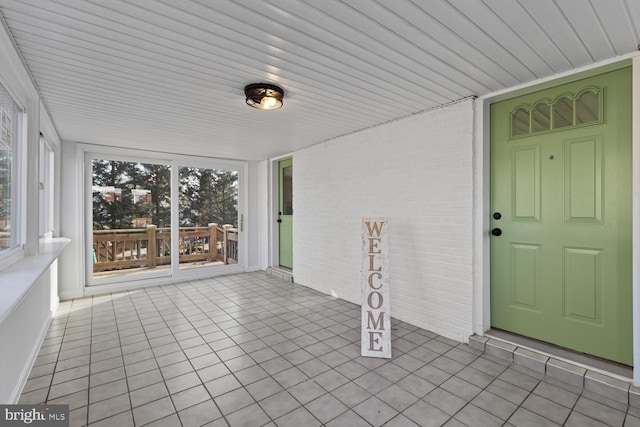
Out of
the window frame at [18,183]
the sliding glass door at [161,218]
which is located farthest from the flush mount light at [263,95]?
the sliding glass door at [161,218]

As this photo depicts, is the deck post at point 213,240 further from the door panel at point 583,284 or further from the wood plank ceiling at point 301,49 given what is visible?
the door panel at point 583,284

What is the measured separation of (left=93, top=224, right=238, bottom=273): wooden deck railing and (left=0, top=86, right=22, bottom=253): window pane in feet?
8.11

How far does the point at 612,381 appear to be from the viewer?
6.64 ft

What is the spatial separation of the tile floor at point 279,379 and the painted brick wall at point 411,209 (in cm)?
40

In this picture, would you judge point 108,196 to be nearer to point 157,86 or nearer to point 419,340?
point 157,86

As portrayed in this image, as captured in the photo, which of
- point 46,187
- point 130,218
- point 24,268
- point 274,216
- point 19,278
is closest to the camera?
point 19,278

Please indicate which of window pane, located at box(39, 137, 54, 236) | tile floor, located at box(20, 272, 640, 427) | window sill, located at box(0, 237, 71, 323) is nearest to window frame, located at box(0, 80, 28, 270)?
window sill, located at box(0, 237, 71, 323)

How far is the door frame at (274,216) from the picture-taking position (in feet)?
19.3

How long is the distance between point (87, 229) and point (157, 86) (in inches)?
128

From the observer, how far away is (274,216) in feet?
19.5

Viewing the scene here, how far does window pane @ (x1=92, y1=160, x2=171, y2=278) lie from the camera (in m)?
4.74

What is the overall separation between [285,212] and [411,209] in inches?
118

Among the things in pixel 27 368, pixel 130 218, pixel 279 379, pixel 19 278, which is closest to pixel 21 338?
pixel 27 368

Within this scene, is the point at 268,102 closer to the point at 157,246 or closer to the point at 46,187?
the point at 46,187
